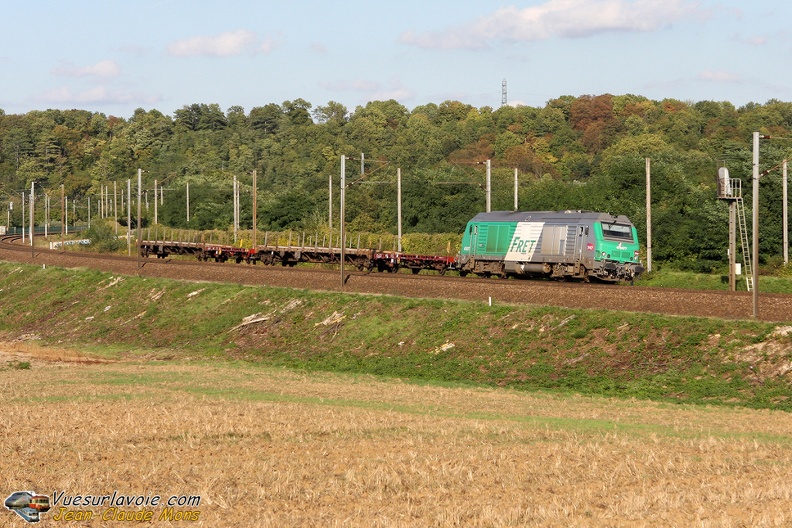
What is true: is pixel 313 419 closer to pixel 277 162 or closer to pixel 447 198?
pixel 447 198

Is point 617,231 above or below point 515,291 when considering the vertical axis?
above

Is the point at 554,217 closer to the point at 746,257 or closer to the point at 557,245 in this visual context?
the point at 557,245

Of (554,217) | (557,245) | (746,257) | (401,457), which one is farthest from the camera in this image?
(746,257)

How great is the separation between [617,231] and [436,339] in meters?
13.6

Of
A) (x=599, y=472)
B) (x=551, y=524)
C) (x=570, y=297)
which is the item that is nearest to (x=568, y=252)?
(x=570, y=297)

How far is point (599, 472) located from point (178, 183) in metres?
140

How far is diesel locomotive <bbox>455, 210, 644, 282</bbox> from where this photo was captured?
50.0 metres

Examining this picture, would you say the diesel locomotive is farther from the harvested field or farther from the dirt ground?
the harvested field

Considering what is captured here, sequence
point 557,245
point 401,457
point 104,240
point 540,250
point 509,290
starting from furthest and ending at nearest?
point 104,240 < point 540,250 < point 557,245 < point 509,290 < point 401,457

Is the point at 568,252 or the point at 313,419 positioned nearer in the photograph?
the point at 313,419

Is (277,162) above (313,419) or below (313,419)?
above

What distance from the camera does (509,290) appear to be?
47.2 meters

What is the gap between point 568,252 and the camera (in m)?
51.0

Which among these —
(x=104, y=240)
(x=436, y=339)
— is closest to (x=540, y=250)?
(x=436, y=339)
